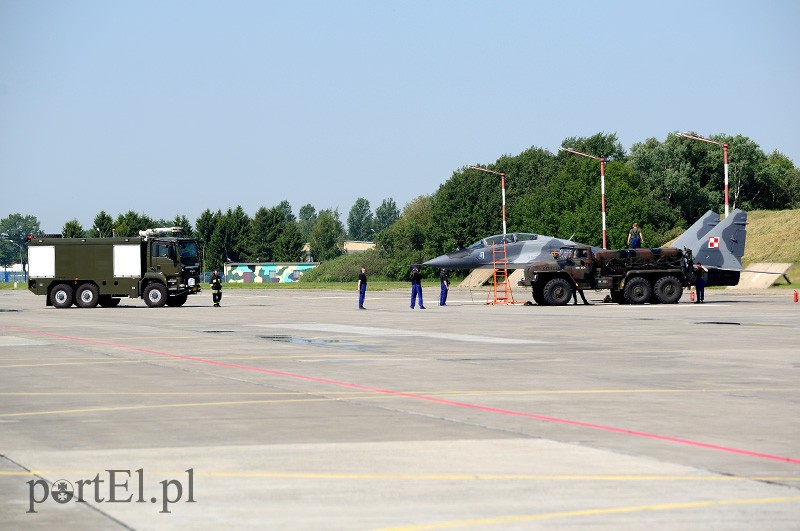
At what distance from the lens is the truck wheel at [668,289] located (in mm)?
44969

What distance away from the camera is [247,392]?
15422 mm

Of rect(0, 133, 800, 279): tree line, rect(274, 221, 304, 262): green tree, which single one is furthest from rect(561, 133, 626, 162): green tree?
rect(274, 221, 304, 262): green tree

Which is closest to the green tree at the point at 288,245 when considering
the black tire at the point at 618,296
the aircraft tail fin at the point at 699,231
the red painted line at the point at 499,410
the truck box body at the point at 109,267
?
the truck box body at the point at 109,267

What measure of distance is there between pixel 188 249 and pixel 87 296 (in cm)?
619

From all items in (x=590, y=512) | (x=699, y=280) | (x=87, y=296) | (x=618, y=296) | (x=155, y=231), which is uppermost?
(x=155, y=231)

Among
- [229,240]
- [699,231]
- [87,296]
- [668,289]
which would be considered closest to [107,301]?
[87,296]

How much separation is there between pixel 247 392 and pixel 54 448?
500 cm

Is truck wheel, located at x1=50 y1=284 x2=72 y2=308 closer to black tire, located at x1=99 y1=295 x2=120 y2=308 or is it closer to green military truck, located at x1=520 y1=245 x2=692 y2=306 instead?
black tire, located at x1=99 y1=295 x2=120 y2=308

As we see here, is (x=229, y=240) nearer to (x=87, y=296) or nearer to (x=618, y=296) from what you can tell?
(x=87, y=296)

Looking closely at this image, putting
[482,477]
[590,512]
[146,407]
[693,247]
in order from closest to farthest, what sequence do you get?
[590,512], [482,477], [146,407], [693,247]

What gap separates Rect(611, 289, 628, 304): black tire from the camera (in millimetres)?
45650

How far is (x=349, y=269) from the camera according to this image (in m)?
129

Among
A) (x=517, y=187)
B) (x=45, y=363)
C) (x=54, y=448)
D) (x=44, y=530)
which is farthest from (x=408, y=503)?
(x=517, y=187)

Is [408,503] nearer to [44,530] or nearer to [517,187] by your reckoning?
[44,530]
